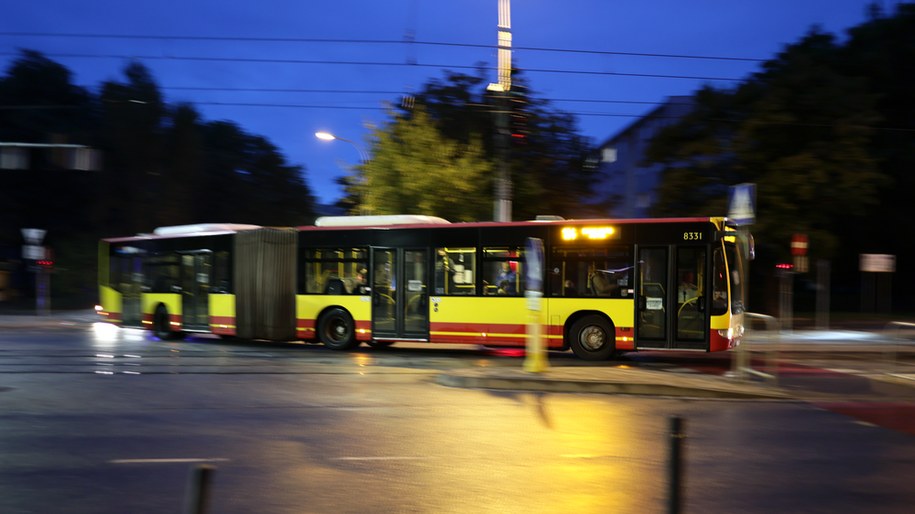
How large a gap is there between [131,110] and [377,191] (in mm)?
18340

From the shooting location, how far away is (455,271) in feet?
51.5

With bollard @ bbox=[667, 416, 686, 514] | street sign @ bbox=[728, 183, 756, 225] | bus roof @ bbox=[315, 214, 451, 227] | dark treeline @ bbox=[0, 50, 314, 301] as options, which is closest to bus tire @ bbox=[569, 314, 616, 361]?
bus roof @ bbox=[315, 214, 451, 227]

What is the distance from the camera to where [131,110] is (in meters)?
35.9

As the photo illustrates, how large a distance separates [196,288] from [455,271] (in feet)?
24.1

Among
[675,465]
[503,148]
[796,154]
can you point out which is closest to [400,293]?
[503,148]

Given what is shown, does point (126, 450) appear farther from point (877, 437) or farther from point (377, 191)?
point (377, 191)

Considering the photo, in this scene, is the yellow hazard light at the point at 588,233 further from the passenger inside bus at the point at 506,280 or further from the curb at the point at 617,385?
the curb at the point at 617,385

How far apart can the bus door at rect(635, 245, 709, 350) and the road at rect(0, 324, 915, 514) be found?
3.58 m

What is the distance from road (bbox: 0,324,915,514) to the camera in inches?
217

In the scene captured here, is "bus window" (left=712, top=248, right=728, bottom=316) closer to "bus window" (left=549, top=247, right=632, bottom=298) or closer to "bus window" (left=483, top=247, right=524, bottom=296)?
"bus window" (left=549, top=247, right=632, bottom=298)

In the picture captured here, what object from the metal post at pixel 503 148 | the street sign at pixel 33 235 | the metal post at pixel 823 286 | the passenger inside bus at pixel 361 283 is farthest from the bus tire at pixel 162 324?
the metal post at pixel 823 286

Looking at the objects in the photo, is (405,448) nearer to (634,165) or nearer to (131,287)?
(131,287)

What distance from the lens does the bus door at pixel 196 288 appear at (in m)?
18.3

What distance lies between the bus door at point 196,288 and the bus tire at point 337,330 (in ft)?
11.3
